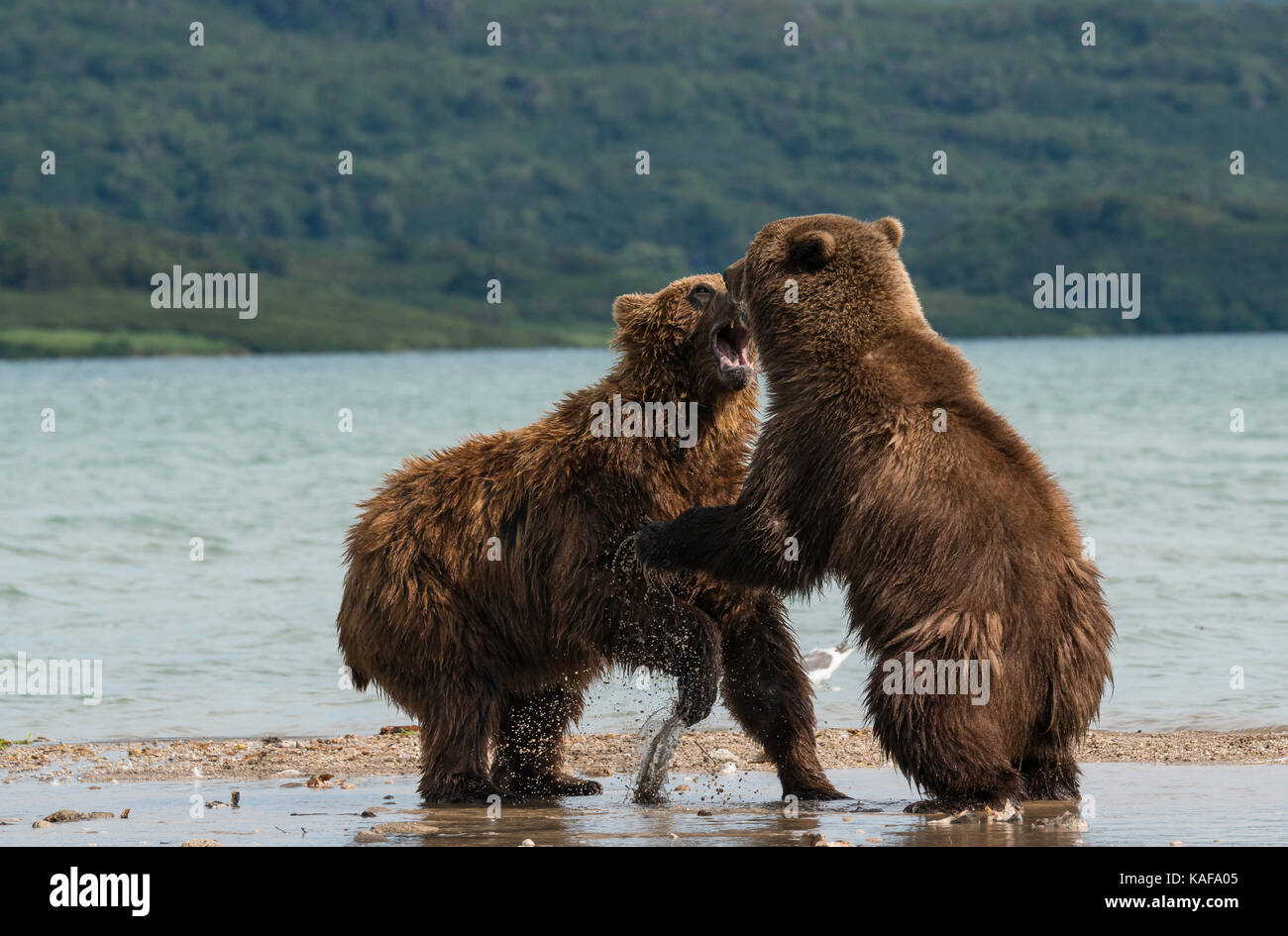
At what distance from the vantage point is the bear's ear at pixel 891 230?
7238 mm

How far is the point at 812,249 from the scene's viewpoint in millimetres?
6996

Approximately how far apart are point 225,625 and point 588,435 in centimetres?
736

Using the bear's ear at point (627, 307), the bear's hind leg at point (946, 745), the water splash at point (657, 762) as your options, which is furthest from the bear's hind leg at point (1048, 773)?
the bear's ear at point (627, 307)

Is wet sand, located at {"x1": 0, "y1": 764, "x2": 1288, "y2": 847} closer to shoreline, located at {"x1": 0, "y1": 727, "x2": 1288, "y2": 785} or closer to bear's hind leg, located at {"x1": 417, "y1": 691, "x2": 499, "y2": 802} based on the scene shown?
bear's hind leg, located at {"x1": 417, "y1": 691, "x2": 499, "y2": 802}

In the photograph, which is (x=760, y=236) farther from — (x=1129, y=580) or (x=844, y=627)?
(x=1129, y=580)

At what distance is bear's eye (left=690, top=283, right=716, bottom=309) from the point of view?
7836 mm

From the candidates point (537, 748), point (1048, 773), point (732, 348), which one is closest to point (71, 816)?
point (537, 748)

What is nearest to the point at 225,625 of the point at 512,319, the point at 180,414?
the point at 180,414

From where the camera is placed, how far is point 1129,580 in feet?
50.8

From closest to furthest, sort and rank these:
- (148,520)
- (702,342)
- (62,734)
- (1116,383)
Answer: (702,342) → (62,734) → (148,520) → (1116,383)

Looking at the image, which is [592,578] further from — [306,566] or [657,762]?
[306,566]

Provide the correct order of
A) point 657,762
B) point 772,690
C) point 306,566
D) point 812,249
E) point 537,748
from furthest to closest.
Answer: point 306,566
point 537,748
point 657,762
point 772,690
point 812,249

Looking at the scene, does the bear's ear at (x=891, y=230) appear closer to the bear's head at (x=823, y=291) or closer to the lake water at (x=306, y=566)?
the bear's head at (x=823, y=291)

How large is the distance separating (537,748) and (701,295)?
2380mm
